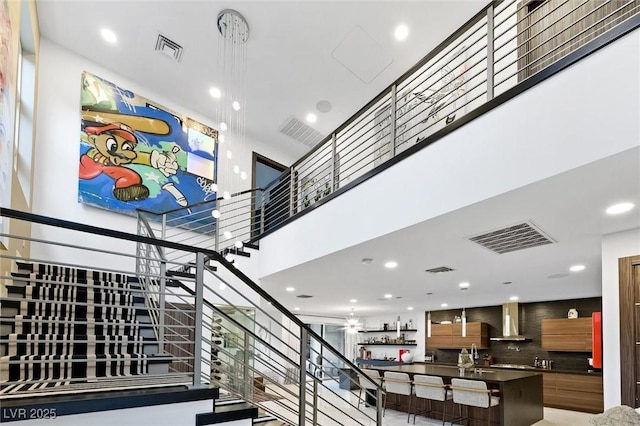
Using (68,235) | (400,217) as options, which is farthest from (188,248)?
(68,235)

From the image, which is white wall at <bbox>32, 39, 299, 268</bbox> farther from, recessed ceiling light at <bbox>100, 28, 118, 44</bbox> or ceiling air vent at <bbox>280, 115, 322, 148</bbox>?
ceiling air vent at <bbox>280, 115, 322, 148</bbox>

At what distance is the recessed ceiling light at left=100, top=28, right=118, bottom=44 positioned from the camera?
6.26 m

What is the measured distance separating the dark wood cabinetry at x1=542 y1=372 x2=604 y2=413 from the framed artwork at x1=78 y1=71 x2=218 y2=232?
355 inches

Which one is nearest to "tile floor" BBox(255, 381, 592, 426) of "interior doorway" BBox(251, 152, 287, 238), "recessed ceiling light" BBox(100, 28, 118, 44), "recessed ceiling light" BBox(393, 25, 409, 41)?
"interior doorway" BBox(251, 152, 287, 238)

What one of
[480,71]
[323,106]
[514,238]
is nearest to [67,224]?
[480,71]

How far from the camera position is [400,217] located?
13.8 ft

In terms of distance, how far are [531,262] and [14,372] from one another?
6105 millimetres

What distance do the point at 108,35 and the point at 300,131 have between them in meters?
4.18

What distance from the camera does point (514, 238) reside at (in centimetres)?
451

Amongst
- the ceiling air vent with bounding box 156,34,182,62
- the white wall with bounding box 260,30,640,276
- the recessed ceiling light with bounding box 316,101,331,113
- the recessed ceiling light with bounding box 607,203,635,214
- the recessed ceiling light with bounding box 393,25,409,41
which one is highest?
the recessed ceiling light with bounding box 393,25,409,41

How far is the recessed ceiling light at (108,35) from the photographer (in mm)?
6258

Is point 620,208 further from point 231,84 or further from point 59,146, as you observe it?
point 59,146

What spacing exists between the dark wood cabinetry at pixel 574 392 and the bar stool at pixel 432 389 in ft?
12.5

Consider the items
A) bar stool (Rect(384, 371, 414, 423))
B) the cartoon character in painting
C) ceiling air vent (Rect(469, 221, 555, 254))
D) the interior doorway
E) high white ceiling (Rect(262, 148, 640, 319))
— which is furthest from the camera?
the interior doorway
